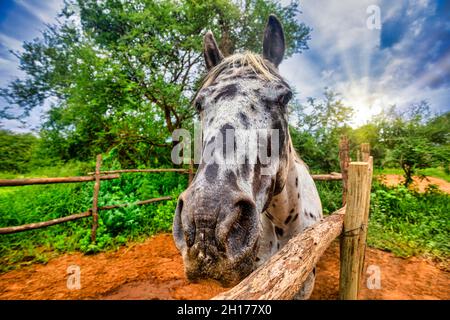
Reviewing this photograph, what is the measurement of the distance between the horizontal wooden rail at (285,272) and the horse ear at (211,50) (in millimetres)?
1993

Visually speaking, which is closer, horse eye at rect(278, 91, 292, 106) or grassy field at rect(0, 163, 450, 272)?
horse eye at rect(278, 91, 292, 106)

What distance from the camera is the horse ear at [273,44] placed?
2.11 m

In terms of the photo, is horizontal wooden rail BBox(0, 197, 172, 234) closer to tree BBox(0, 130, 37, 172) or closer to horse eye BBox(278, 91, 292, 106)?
horse eye BBox(278, 91, 292, 106)

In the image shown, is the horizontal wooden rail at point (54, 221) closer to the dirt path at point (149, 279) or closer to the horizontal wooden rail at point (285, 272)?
the dirt path at point (149, 279)

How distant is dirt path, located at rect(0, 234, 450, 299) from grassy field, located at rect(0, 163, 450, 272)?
0.38 metres

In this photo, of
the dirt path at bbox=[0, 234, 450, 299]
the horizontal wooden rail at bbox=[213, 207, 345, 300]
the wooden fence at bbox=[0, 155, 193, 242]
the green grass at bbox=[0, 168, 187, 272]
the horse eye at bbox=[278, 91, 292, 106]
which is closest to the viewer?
the horizontal wooden rail at bbox=[213, 207, 345, 300]

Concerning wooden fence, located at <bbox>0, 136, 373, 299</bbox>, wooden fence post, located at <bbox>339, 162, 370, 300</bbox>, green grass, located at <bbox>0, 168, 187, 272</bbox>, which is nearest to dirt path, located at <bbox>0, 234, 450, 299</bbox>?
green grass, located at <bbox>0, 168, 187, 272</bbox>

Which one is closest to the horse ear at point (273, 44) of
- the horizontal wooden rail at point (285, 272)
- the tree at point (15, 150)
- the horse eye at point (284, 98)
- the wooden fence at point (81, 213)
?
the horse eye at point (284, 98)

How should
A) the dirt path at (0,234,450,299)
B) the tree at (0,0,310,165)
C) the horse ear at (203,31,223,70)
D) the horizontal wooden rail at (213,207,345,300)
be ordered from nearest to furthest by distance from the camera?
1. the horizontal wooden rail at (213,207,345,300)
2. the horse ear at (203,31,223,70)
3. the dirt path at (0,234,450,299)
4. the tree at (0,0,310,165)

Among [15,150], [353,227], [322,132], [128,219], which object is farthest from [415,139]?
[15,150]

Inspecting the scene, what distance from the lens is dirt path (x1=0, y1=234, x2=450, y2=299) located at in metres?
3.23

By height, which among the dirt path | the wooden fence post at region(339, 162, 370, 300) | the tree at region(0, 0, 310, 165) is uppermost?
the tree at region(0, 0, 310, 165)

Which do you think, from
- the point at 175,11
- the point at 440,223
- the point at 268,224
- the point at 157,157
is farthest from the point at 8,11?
the point at 440,223

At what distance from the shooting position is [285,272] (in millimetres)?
1024
